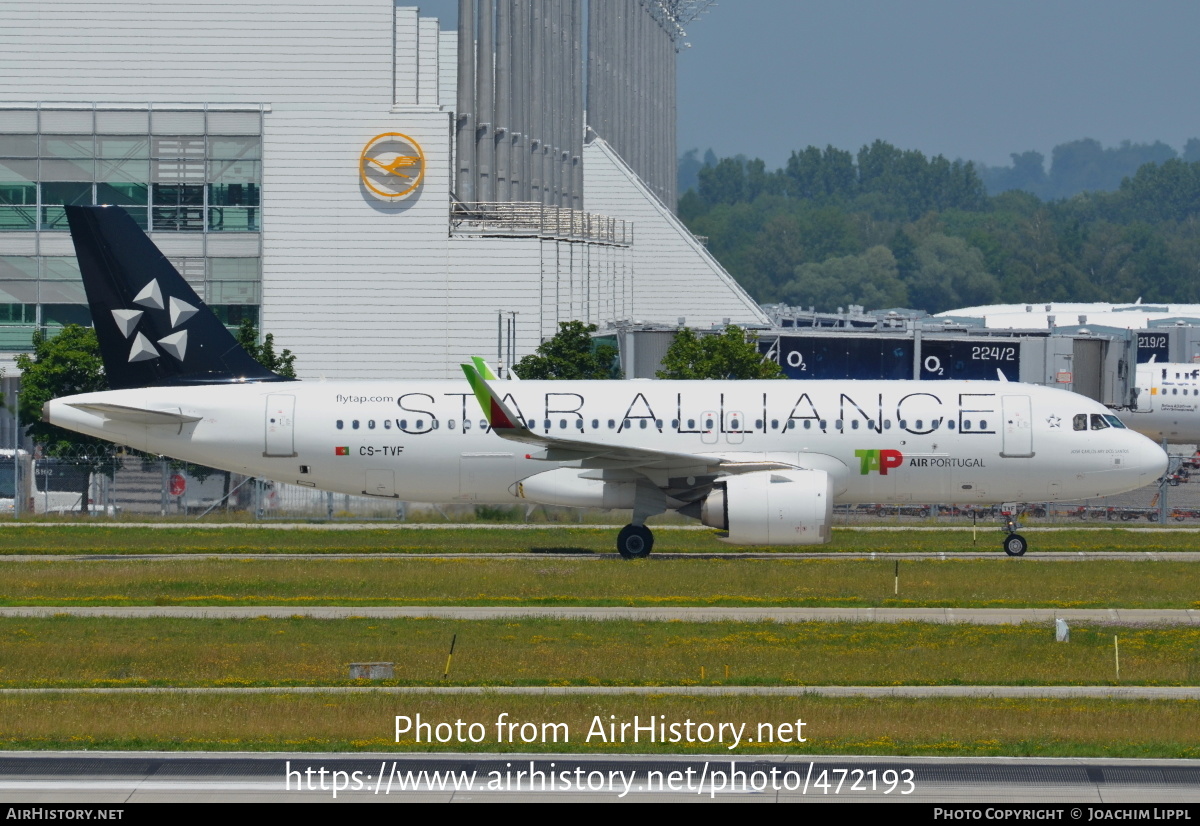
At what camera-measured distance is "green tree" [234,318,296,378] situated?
210 ft

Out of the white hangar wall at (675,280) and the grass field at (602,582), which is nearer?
the grass field at (602,582)

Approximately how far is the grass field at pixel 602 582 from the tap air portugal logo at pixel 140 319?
5584 millimetres

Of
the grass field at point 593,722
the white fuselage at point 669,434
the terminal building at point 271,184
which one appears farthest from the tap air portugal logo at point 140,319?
the terminal building at point 271,184

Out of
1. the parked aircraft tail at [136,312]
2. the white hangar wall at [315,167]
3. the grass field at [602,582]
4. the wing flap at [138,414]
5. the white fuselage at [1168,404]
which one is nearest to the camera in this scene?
the grass field at [602,582]

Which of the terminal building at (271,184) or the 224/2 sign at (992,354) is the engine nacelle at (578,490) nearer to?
the terminal building at (271,184)

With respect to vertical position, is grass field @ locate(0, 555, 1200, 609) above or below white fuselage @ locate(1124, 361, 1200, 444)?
below

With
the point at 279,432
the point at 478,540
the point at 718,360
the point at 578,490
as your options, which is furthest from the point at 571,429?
the point at 718,360

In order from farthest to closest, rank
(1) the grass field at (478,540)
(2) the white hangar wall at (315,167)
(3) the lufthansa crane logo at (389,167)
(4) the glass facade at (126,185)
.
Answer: (4) the glass facade at (126,185)
(3) the lufthansa crane logo at (389,167)
(2) the white hangar wall at (315,167)
(1) the grass field at (478,540)

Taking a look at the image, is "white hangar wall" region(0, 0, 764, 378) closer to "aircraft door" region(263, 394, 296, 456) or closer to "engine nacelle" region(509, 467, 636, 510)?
"aircraft door" region(263, 394, 296, 456)

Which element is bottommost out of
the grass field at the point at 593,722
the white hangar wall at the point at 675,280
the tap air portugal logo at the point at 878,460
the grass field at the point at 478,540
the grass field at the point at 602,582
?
→ the grass field at the point at 478,540

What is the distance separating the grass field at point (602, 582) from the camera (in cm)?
3347

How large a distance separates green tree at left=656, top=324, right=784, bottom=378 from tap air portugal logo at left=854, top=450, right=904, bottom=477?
987 inches

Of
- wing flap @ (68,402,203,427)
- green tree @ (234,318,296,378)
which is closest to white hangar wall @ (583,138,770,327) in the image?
green tree @ (234,318,296,378)
